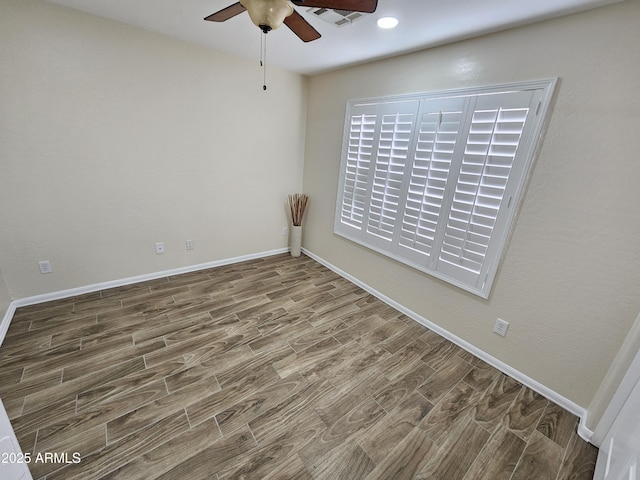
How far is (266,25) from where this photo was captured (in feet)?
4.33

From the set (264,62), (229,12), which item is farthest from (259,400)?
(264,62)

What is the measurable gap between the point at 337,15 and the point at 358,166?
1.33 metres

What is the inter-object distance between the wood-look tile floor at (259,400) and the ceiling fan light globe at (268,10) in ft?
6.68

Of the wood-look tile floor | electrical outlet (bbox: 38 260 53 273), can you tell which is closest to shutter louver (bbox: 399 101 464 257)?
the wood-look tile floor

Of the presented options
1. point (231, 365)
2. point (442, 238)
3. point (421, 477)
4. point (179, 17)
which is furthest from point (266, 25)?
point (421, 477)

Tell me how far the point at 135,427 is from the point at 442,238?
2352 millimetres

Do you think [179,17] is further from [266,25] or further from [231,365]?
[231,365]

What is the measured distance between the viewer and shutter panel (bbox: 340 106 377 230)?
268 centimetres

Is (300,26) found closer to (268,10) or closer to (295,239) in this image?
(268,10)

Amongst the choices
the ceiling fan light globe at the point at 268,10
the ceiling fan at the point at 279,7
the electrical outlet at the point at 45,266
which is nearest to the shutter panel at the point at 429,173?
the ceiling fan at the point at 279,7

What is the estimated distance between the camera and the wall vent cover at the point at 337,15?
1.67 metres

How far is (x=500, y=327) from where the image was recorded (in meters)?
1.97

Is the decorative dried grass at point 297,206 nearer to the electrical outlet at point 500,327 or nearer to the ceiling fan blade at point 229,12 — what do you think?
the ceiling fan blade at point 229,12

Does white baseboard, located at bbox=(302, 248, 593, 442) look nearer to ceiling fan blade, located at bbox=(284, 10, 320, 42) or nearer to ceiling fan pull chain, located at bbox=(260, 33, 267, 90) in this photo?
ceiling fan blade, located at bbox=(284, 10, 320, 42)
